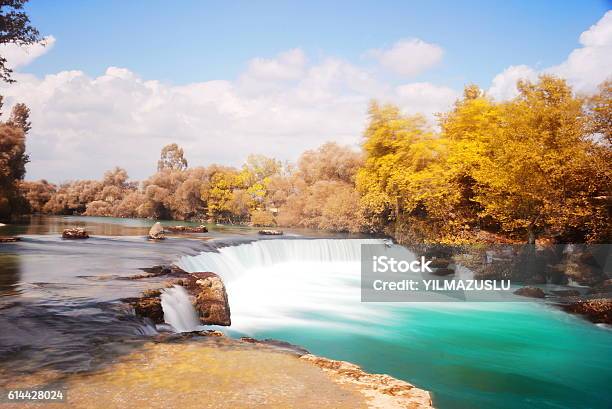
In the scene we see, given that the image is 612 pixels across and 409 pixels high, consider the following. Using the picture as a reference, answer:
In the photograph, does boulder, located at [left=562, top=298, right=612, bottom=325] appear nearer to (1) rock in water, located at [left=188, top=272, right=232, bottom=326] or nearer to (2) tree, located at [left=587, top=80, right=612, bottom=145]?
(2) tree, located at [left=587, top=80, right=612, bottom=145]

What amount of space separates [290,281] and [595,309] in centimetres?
1098

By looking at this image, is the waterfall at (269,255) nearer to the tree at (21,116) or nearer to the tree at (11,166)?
the tree at (11,166)

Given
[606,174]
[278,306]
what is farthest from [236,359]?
[606,174]

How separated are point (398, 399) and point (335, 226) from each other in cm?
3436

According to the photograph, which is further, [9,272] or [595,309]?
[595,309]

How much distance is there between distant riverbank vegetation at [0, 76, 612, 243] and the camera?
16.5 m

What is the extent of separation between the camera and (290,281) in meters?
19.1

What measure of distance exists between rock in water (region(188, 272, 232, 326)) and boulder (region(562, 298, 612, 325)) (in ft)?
35.4

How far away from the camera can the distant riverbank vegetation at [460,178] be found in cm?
1655

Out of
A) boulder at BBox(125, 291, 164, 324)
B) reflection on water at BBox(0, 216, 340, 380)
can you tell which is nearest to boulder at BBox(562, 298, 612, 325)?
boulder at BBox(125, 291, 164, 324)

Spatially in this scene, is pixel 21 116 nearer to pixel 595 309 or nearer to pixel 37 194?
pixel 37 194

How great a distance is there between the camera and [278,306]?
14383 millimetres

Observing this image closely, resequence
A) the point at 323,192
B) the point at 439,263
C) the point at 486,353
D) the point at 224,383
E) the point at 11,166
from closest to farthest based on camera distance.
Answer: the point at 224,383, the point at 486,353, the point at 439,263, the point at 11,166, the point at 323,192

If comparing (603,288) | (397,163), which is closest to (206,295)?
(603,288)
